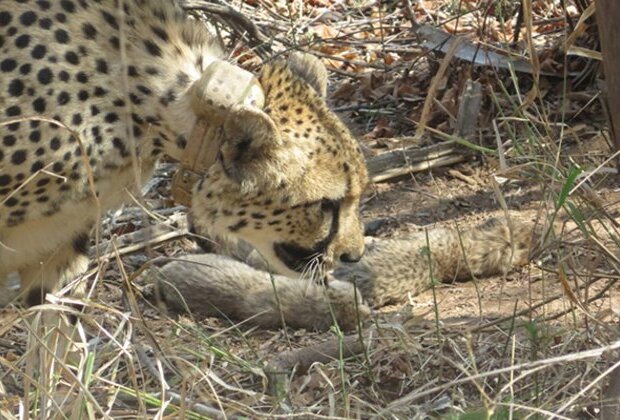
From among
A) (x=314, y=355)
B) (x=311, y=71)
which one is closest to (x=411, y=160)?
(x=311, y=71)

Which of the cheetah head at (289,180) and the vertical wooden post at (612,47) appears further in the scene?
the cheetah head at (289,180)

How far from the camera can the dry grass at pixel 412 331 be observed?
114 inches

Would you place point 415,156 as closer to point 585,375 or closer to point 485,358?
point 485,358

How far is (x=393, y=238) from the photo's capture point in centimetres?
516

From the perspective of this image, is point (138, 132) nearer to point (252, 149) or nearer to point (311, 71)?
point (252, 149)

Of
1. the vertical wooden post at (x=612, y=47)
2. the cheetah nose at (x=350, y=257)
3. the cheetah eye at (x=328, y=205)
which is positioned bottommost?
the cheetah nose at (x=350, y=257)

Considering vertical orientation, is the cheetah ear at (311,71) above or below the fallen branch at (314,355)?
above

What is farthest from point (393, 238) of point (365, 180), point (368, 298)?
point (365, 180)

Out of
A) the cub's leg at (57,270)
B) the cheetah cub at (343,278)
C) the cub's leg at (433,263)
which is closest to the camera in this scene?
the cub's leg at (57,270)

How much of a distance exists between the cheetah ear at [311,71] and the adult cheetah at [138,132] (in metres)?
0.02

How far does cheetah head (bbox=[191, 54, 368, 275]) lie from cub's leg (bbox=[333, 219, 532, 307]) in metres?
0.29

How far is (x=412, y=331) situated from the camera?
4023 mm

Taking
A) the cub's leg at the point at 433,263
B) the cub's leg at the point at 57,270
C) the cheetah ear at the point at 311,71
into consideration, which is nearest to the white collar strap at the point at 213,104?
the cheetah ear at the point at 311,71

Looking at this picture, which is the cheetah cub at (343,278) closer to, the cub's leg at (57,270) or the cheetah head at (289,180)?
the cheetah head at (289,180)
